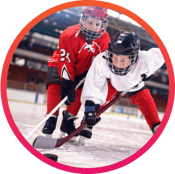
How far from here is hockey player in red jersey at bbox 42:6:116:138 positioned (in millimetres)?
1235

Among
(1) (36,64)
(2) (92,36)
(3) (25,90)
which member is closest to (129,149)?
(2) (92,36)

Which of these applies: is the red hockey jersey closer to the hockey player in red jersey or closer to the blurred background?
the hockey player in red jersey

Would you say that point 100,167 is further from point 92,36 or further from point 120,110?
point 120,110

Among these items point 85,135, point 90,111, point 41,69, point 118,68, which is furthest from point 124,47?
point 41,69

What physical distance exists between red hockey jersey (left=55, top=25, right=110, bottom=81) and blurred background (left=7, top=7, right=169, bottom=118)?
0.62 ft

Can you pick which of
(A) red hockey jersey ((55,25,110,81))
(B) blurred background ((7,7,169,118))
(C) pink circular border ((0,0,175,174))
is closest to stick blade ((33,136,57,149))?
(C) pink circular border ((0,0,175,174))

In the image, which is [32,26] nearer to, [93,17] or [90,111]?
[93,17]

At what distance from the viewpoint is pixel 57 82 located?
1.43 meters

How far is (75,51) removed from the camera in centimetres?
133

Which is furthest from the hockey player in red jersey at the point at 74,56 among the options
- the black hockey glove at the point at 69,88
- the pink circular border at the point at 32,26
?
the pink circular border at the point at 32,26

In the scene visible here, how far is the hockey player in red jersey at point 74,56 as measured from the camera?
48.6 inches

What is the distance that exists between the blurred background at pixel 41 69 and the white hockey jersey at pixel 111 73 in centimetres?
14

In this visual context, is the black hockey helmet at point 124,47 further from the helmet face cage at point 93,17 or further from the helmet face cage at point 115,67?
the helmet face cage at point 93,17
